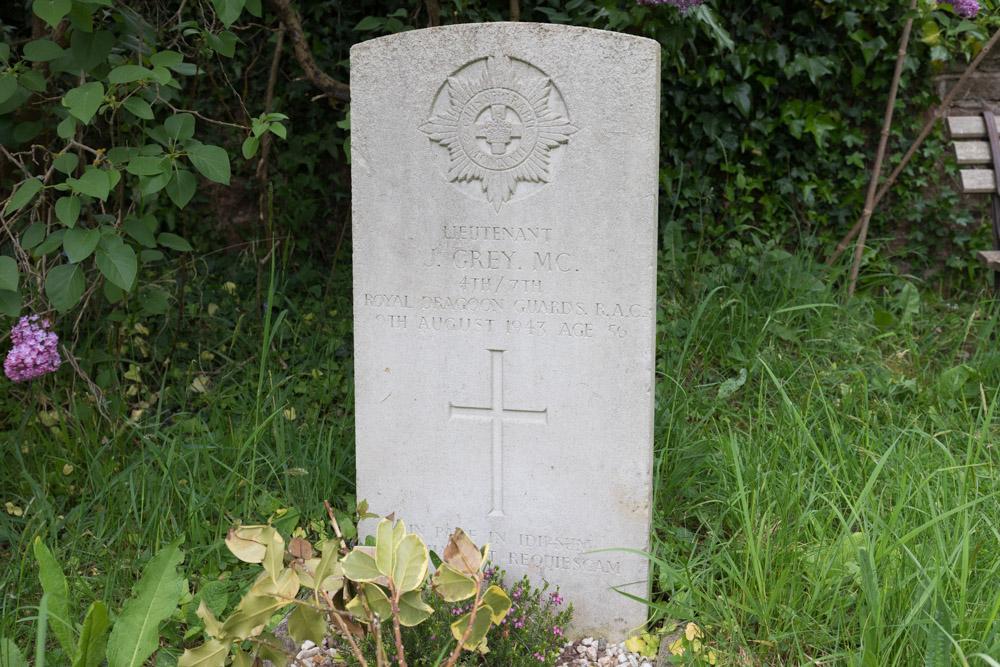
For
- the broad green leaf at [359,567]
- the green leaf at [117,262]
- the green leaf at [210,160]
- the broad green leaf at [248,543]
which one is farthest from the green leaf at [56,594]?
the green leaf at [210,160]

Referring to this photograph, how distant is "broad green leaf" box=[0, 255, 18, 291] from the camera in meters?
2.38

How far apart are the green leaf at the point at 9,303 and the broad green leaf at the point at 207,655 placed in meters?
1.20

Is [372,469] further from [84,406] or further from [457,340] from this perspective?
[84,406]

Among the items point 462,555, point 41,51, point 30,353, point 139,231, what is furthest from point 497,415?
point 41,51

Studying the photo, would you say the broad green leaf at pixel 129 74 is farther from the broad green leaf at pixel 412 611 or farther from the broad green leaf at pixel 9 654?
the broad green leaf at pixel 412 611

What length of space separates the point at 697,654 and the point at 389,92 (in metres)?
1.52

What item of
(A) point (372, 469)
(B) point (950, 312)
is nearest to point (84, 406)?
(A) point (372, 469)

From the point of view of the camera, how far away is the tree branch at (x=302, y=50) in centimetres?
311

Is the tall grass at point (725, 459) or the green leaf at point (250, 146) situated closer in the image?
the tall grass at point (725, 459)

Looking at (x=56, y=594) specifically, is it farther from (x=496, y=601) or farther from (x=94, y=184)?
(x=94, y=184)

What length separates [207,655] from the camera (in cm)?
179

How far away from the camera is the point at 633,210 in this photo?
6.89 ft

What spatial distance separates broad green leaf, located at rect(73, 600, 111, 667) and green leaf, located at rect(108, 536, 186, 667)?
54mm

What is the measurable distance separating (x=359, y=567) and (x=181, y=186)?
1317mm
